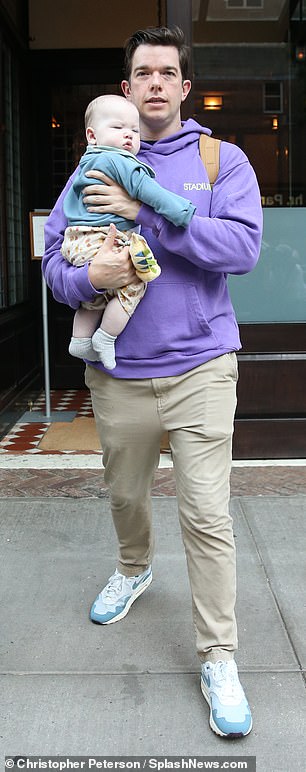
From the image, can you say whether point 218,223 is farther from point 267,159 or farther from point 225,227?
point 267,159

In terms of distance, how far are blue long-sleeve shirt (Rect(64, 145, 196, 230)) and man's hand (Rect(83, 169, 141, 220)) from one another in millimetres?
16

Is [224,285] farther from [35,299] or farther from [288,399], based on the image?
[35,299]

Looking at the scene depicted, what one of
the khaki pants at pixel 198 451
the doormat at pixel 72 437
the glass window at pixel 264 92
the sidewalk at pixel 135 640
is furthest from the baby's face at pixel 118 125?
the doormat at pixel 72 437

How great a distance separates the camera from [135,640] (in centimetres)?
286

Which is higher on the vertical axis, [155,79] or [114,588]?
[155,79]

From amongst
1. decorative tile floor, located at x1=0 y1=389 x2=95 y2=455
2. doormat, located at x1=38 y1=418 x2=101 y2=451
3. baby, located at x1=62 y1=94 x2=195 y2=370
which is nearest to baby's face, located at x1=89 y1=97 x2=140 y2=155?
baby, located at x1=62 y1=94 x2=195 y2=370

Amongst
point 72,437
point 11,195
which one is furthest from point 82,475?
point 11,195

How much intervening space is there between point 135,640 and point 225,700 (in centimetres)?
58

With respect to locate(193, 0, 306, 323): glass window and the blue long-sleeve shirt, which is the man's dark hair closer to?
the blue long-sleeve shirt

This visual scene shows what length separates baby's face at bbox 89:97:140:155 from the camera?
224cm

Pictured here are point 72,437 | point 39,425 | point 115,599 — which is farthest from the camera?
point 39,425

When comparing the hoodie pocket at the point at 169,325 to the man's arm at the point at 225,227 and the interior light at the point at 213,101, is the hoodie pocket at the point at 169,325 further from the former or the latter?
the interior light at the point at 213,101

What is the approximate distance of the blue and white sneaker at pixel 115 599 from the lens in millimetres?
2979

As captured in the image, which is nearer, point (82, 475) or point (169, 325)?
point (169, 325)
